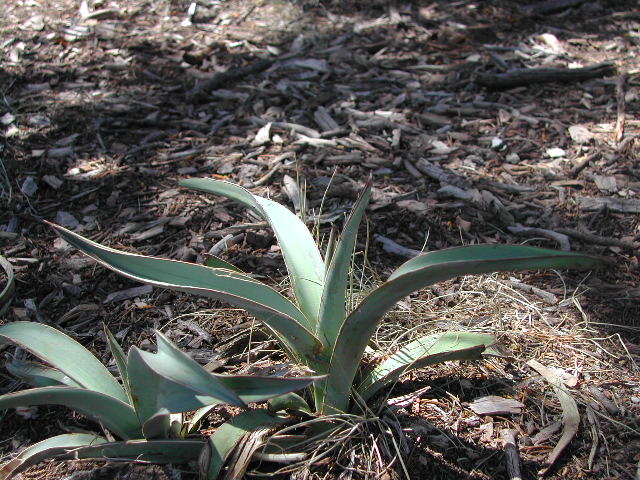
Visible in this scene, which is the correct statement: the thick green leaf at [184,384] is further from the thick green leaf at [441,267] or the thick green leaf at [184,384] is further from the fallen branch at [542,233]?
the fallen branch at [542,233]

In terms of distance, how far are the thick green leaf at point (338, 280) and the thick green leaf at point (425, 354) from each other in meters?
0.19

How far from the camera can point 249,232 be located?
99.7 inches

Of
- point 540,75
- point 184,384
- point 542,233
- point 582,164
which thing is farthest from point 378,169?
point 184,384

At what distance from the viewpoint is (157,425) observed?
1546 millimetres

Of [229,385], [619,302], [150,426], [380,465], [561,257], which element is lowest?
[619,302]

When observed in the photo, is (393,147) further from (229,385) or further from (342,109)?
(229,385)

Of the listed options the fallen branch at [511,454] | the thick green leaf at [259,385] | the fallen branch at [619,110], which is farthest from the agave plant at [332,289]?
the fallen branch at [619,110]

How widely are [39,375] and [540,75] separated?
291 centimetres

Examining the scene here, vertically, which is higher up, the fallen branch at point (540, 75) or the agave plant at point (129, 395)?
the agave plant at point (129, 395)

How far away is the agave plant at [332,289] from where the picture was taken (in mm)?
1281

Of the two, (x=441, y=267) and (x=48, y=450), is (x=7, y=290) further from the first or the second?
(x=441, y=267)

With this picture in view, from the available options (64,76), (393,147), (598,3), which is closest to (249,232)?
(393,147)

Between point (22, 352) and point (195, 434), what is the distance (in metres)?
0.77

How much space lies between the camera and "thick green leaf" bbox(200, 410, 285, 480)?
154 cm
